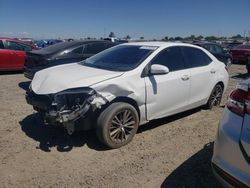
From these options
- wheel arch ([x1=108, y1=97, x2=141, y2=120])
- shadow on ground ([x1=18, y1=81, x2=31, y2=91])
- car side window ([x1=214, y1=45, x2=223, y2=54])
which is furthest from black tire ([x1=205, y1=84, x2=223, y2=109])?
car side window ([x1=214, y1=45, x2=223, y2=54])

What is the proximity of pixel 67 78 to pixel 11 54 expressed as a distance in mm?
8180

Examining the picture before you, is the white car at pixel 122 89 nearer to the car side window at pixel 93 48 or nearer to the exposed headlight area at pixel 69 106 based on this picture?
the exposed headlight area at pixel 69 106

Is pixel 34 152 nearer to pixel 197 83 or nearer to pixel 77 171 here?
pixel 77 171

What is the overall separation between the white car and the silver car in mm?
1857

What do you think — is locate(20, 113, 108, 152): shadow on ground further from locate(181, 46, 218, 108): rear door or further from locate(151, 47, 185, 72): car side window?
locate(181, 46, 218, 108): rear door

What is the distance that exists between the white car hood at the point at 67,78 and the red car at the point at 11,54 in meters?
7.35

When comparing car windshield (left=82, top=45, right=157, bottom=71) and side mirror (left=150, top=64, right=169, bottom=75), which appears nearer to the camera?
side mirror (left=150, top=64, right=169, bottom=75)

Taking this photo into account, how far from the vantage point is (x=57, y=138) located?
4691 mm

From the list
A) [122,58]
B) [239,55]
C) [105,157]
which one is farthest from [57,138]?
[239,55]

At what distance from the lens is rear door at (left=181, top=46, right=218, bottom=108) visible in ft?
18.1

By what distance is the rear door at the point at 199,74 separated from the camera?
18.1 feet

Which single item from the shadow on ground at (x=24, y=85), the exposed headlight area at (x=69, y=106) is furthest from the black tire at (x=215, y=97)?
the shadow on ground at (x=24, y=85)

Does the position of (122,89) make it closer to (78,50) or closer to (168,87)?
(168,87)

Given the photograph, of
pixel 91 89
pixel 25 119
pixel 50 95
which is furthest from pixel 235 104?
pixel 25 119
